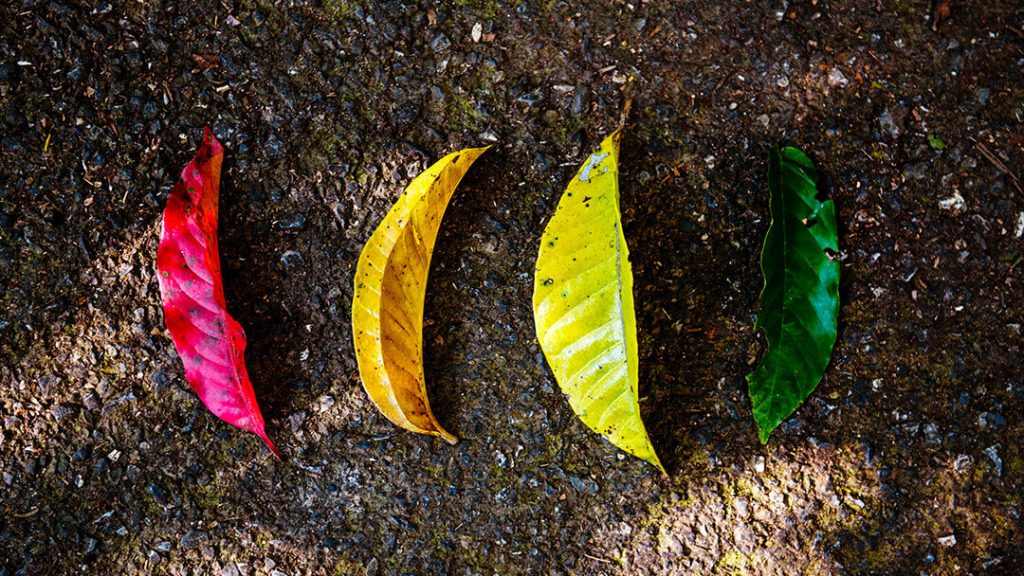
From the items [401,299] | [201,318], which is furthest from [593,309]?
[201,318]

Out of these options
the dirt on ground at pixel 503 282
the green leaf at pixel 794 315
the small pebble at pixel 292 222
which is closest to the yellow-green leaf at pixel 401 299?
the dirt on ground at pixel 503 282

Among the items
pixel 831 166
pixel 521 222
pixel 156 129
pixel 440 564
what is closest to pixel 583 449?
pixel 440 564

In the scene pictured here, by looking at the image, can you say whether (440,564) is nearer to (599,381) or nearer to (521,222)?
(599,381)

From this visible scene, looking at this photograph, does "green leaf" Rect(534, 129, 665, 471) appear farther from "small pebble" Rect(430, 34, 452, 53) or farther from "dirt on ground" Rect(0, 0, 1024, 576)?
"small pebble" Rect(430, 34, 452, 53)

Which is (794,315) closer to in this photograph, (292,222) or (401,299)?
(401,299)

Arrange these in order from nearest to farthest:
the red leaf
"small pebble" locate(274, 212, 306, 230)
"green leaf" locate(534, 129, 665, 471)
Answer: "green leaf" locate(534, 129, 665, 471), the red leaf, "small pebble" locate(274, 212, 306, 230)

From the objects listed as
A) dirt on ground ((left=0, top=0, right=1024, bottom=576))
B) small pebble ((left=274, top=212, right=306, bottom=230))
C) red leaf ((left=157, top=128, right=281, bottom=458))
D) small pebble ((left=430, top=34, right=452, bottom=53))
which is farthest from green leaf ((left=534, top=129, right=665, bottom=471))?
red leaf ((left=157, top=128, right=281, bottom=458))
